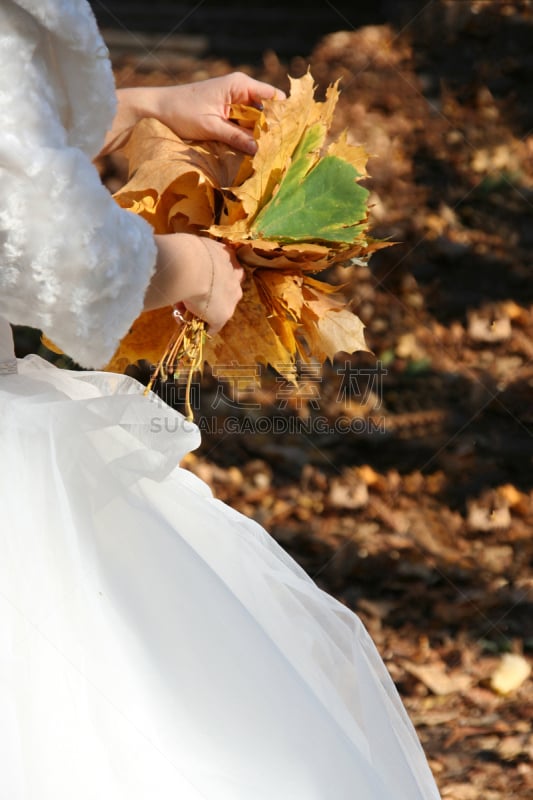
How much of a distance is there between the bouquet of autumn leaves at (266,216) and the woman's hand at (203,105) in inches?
0.8

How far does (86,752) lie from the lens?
0.88 metres

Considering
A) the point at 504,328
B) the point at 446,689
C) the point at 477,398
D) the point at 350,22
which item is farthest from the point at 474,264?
the point at 446,689

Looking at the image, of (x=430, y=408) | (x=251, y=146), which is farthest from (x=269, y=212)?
(x=430, y=408)

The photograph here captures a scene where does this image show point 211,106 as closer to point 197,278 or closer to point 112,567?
point 197,278

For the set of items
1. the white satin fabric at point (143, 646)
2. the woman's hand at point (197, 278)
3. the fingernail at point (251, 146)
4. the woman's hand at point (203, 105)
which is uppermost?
the woman's hand at point (203, 105)

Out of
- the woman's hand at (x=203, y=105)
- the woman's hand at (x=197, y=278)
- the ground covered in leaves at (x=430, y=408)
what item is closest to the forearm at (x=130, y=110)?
the woman's hand at (x=203, y=105)

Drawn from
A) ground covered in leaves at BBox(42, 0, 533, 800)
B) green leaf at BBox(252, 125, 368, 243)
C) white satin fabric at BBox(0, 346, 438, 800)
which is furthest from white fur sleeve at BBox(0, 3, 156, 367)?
ground covered in leaves at BBox(42, 0, 533, 800)

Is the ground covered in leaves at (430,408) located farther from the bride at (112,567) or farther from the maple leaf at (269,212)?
the bride at (112,567)

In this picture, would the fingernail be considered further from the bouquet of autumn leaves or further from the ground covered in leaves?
the ground covered in leaves

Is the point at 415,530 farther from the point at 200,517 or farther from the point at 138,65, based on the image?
the point at 138,65

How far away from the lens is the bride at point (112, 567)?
853 mm

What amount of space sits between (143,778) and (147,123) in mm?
800

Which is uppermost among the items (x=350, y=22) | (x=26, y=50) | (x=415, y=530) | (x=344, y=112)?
(x=26, y=50)

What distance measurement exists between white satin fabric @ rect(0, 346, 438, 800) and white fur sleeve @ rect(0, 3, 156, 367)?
14cm
